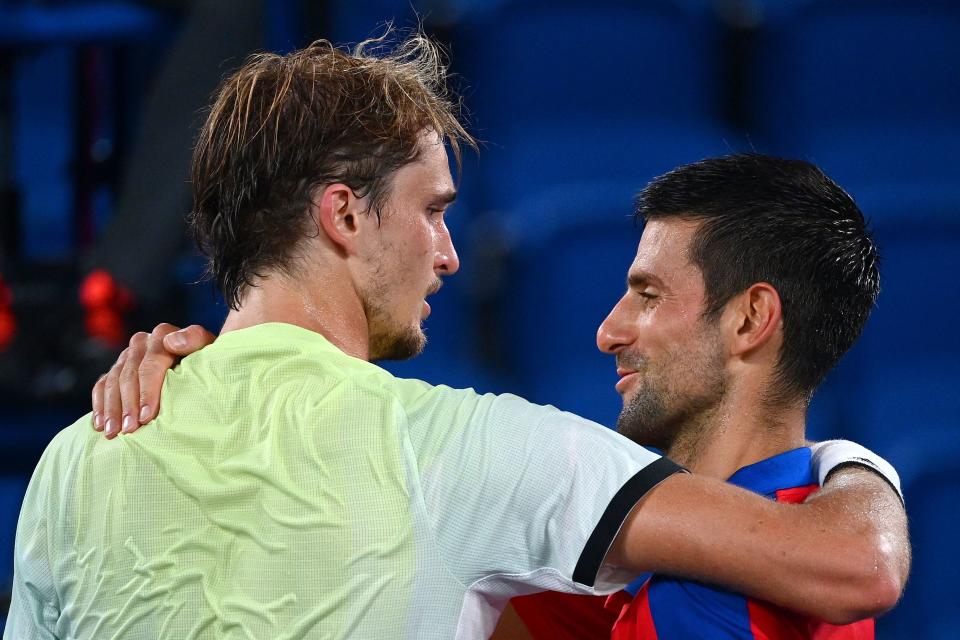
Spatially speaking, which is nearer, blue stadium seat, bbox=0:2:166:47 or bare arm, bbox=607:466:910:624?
bare arm, bbox=607:466:910:624

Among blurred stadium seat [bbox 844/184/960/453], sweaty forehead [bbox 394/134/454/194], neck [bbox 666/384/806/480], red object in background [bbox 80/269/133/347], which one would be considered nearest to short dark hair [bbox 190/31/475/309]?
sweaty forehead [bbox 394/134/454/194]

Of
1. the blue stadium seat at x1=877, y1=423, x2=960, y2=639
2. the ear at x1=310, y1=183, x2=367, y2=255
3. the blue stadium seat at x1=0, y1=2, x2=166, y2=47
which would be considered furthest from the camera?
the blue stadium seat at x1=0, y1=2, x2=166, y2=47

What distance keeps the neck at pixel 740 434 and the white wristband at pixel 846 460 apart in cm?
10

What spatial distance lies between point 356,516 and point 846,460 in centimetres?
63

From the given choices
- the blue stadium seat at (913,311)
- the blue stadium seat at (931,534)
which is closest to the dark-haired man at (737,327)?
the blue stadium seat at (931,534)

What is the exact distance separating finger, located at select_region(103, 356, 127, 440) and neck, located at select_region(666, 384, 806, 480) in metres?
0.78

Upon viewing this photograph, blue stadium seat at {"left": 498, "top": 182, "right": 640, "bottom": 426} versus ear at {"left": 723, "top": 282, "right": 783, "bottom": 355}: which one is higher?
ear at {"left": 723, "top": 282, "right": 783, "bottom": 355}

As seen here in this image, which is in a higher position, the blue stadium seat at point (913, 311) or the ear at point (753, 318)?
the ear at point (753, 318)

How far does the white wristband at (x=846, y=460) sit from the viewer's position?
4.91 ft

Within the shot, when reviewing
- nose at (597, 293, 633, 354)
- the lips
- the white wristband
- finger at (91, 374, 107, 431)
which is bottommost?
the white wristband

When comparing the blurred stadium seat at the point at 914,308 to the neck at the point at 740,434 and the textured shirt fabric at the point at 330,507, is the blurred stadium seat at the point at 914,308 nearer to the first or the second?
the neck at the point at 740,434

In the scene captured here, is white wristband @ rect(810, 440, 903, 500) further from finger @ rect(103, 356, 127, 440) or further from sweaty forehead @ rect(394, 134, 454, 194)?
finger @ rect(103, 356, 127, 440)

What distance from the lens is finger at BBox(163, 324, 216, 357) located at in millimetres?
1442

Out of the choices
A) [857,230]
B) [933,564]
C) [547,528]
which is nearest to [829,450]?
[857,230]
